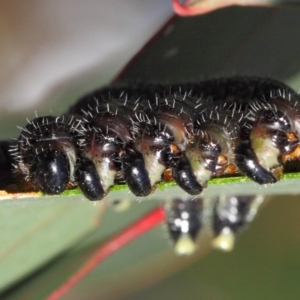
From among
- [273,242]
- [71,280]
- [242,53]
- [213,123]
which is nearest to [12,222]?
[71,280]

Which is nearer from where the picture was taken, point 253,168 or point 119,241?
point 253,168

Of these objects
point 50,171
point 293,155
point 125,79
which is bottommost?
point 293,155

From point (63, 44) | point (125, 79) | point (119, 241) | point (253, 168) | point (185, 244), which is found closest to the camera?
point (253, 168)

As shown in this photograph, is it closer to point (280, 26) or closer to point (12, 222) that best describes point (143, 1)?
point (280, 26)

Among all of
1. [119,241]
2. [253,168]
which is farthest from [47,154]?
[119,241]

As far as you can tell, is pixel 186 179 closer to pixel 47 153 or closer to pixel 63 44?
pixel 47 153

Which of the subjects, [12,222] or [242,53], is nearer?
[12,222]
